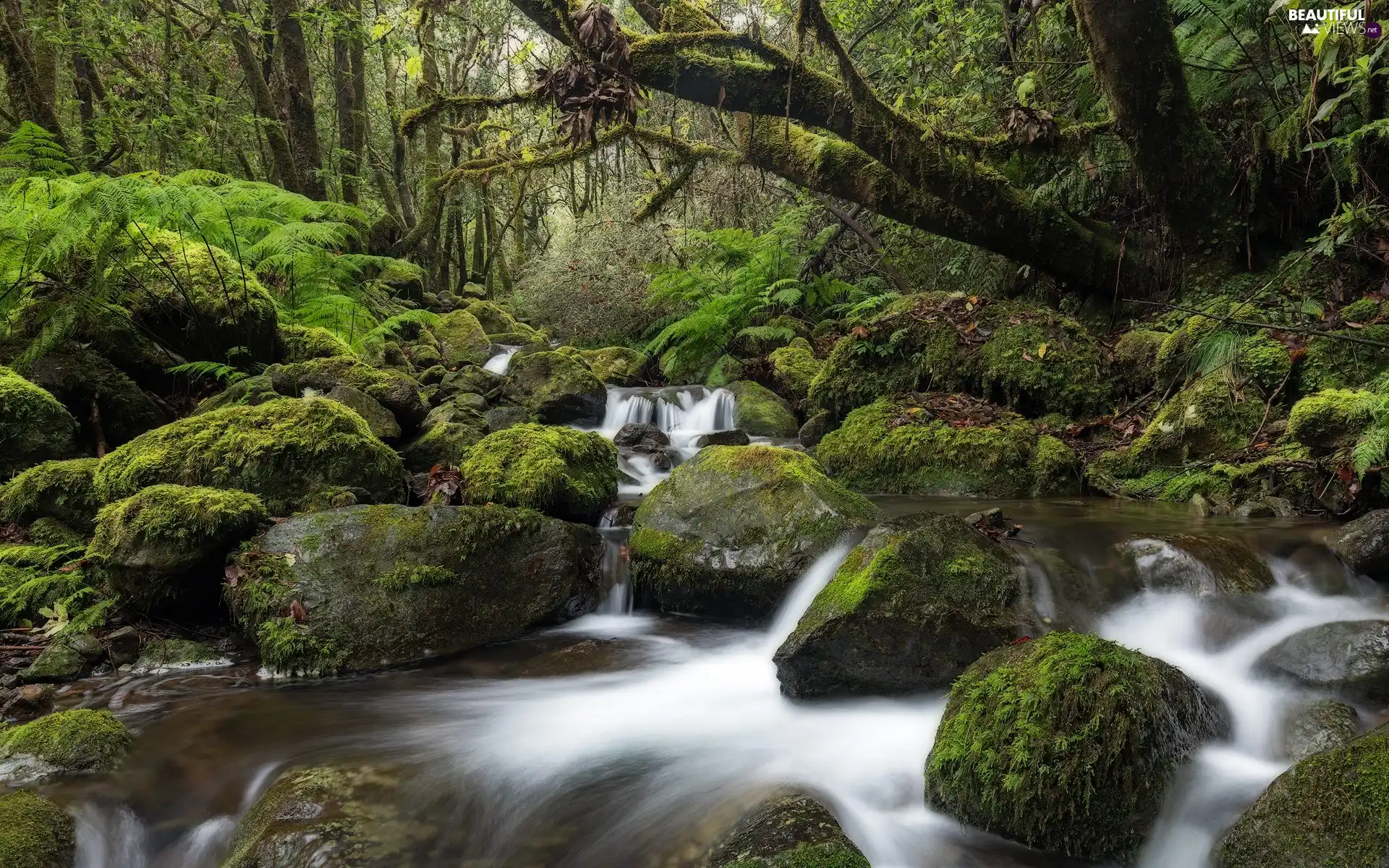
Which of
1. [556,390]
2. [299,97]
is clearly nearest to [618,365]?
[556,390]

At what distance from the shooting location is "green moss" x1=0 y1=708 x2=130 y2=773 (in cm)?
312

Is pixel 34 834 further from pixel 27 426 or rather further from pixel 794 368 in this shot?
pixel 794 368

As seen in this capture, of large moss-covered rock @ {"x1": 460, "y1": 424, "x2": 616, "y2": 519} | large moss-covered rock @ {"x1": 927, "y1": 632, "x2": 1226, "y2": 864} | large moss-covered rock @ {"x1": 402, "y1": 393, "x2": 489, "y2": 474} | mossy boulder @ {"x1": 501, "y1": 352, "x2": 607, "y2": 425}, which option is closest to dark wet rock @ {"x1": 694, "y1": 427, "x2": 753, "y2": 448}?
mossy boulder @ {"x1": 501, "y1": 352, "x2": 607, "y2": 425}

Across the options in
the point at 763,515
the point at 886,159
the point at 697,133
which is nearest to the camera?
the point at 763,515

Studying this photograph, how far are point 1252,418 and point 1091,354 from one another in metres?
1.76

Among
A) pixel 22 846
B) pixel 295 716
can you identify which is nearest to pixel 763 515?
pixel 295 716

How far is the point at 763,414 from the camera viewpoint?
9.48m

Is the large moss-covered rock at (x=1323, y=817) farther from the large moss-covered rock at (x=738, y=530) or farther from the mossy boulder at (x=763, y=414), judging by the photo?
the mossy boulder at (x=763, y=414)

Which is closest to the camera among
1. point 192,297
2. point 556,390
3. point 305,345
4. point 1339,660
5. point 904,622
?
point 1339,660

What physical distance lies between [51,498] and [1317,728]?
6780mm

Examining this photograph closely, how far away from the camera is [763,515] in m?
5.05

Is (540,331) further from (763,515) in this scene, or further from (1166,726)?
(1166,726)

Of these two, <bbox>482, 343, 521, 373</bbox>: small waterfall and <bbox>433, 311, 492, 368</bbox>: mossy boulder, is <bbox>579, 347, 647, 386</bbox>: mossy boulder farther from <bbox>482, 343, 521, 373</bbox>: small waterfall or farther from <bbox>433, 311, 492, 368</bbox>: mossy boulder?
<bbox>433, 311, 492, 368</bbox>: mossy boulder

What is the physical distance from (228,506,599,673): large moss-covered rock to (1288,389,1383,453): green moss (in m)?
5.00
